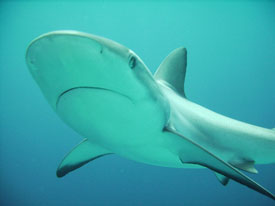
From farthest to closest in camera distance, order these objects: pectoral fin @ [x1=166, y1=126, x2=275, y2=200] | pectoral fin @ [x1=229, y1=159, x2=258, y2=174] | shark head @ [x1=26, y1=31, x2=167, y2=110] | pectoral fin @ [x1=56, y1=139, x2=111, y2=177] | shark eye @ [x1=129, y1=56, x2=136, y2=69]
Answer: pectoral fin @ [x1=56, y1=139, x2=111, y2=177] → pectoral fin @ [x1=229, y1=159, x2=258, y2=174] → pectoral fin @ [x1=166, y1=126, x2=275, y2=200] → shark eye @ [x1=129, y1=56, x2=136, y2=69] → shark head @ [x1=26, y1=31, x2=167, y2=110]

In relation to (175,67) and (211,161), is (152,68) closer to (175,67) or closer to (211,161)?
(175,67)

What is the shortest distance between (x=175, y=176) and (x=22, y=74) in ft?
32.7

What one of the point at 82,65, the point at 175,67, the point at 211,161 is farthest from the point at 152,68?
the point at 82,65

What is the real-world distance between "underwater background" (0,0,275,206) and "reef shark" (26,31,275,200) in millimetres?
7339

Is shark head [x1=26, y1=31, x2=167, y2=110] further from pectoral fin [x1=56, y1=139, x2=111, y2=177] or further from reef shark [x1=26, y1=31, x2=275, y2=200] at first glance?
pectoral fin [x1=56, y1=139, x2=111, y2=177]

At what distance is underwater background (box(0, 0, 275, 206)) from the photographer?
9172 mm

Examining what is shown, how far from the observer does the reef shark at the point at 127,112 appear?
3.27ft

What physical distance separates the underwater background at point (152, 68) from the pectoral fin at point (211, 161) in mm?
7931

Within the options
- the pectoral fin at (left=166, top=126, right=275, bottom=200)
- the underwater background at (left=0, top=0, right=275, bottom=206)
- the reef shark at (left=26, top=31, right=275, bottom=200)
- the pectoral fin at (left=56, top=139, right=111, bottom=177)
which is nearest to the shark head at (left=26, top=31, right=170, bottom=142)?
the reef shark at (left=26, top=31, right=275, bottom=200)

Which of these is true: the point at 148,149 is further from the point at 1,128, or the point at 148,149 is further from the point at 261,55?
the point at 261,55

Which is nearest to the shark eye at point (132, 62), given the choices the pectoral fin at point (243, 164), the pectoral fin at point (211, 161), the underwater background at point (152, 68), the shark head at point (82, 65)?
the shark head at point (82, 65)

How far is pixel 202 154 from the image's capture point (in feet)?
5.28

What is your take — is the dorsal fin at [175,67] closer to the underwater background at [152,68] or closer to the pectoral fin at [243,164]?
the pectoral fin at [243,164]

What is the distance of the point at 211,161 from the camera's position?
1.60m
